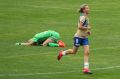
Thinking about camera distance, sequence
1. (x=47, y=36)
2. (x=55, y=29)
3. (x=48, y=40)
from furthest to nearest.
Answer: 1. (x=55, y=29)
2. (x=47, y=36)
3. (x=48, y=40)

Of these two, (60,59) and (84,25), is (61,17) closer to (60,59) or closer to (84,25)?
(60,59)

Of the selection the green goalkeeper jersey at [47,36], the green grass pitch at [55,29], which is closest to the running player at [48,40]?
the green goalkeeper jersey at [47,36]

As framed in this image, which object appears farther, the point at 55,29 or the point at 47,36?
the point at 55,29

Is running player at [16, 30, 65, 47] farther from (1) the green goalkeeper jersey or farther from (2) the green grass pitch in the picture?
(2) the green grass pitch

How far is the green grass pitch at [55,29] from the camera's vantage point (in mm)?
19250

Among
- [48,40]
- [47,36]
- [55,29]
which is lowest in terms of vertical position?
[55,29]

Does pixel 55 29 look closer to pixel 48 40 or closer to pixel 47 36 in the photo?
pixel 47 36

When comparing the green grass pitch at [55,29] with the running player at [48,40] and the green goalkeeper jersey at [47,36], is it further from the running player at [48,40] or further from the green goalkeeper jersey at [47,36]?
the green goalkeeper jersey at [47,36]

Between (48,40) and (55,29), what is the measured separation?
24.2 ft

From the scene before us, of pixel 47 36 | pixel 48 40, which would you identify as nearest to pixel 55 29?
pixel 47 36

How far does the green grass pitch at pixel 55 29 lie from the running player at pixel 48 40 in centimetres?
59

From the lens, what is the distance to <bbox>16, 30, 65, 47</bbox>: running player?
26047mm

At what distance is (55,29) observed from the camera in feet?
110

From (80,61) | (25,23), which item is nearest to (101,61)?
(80,61)
